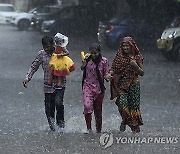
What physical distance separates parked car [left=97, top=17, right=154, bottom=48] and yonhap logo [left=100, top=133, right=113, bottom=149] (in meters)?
19.4

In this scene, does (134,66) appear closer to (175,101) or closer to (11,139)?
(11,139)

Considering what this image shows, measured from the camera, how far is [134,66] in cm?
1023

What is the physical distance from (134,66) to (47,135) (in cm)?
164

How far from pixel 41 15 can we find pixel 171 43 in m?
20.4

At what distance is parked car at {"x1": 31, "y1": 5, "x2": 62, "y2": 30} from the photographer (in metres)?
42.1

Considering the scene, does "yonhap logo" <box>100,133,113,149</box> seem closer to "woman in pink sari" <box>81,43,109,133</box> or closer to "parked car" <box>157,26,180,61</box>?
"woman in pink sari" <box>81,43,109,133</box>

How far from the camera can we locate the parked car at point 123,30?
2900 cm

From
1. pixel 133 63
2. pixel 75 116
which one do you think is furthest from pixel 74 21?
pixel 133 63

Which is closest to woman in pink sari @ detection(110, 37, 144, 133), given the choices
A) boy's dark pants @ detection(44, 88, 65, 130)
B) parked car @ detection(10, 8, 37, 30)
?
boy's dark pants @ detection(44, 88, 65, 130)

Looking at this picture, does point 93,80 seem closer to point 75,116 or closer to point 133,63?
point 133,63

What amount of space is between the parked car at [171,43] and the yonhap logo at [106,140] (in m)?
13.9

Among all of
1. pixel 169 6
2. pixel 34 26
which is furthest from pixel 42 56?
pixel 34 26

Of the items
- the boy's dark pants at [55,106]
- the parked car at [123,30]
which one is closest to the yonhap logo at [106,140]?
the boy's dark pants at [55,106]

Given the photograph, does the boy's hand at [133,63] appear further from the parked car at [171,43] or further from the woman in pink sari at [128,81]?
the parked car at [171,43]
